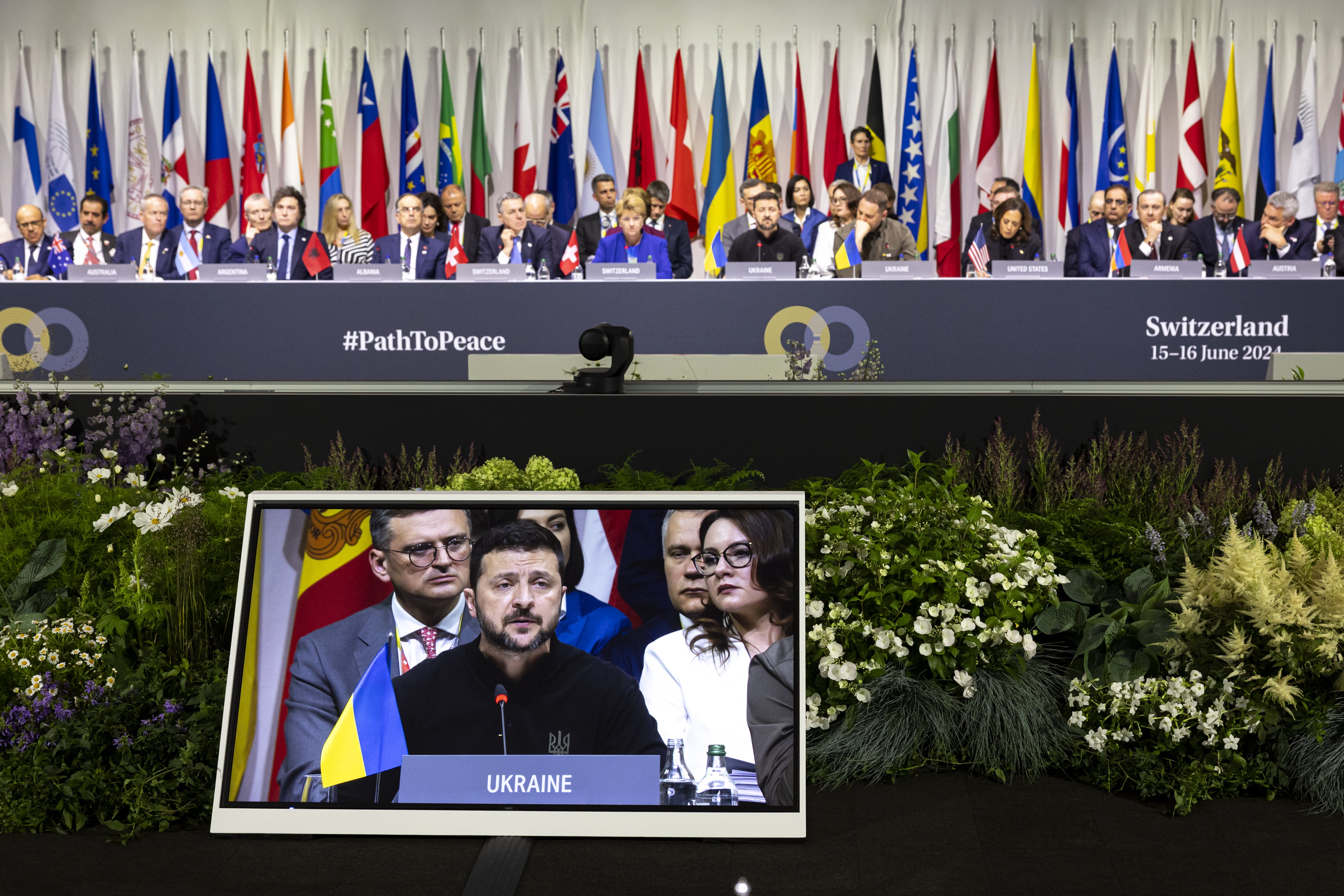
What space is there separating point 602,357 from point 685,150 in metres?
6.99

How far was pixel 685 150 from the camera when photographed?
903 centimetres

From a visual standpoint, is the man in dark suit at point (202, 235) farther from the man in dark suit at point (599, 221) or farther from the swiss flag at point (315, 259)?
the man in dark suit at point (599, 221)

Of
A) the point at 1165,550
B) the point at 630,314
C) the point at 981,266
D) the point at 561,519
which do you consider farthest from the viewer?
the point at 981,266

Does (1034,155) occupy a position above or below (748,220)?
above

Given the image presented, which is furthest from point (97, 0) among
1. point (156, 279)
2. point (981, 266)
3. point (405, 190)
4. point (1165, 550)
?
point (1165, 550)

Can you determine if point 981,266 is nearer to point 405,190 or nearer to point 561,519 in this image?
point 405,190

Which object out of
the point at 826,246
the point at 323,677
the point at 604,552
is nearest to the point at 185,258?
the point at 826,246

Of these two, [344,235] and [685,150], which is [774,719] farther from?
[685,150]

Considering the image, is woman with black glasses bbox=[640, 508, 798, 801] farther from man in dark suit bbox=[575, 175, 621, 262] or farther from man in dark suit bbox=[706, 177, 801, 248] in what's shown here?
man in dark suit bbox=[575, 175, 621, 262]

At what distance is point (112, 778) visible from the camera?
162cm

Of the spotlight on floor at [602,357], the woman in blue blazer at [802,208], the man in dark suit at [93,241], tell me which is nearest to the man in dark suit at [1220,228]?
the woman in blue blazer at [802,208]

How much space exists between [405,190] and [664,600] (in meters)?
8.33

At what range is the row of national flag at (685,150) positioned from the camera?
29.1 ft

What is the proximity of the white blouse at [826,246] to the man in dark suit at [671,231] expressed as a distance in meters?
1.02
